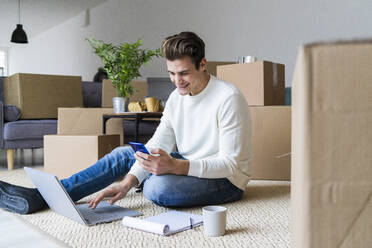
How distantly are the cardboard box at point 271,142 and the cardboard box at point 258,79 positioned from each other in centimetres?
8

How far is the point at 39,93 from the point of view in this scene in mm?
3264

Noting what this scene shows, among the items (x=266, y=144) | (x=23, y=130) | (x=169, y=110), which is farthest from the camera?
(x=23, y=130)

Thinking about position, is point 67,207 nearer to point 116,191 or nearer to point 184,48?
point 116,191

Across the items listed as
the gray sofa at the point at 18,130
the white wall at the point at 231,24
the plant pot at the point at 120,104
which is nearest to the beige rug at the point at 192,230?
the plant pot at the point at 120,104

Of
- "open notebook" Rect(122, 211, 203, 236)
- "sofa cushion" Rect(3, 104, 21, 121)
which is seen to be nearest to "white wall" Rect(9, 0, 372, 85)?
"open notebook" Rect(122, 211, 203, 236)

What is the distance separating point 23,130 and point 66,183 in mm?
1544

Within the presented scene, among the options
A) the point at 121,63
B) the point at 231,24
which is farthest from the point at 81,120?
the point at 231,24

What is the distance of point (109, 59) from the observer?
2.59 meters

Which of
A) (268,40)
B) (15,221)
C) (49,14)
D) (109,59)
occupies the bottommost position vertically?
(15,221)

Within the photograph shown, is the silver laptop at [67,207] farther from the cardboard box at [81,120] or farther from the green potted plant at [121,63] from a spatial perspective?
the cardboard box at [81,120]

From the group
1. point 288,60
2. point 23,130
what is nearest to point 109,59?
point 23,130

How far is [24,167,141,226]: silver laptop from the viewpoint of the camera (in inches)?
52.7

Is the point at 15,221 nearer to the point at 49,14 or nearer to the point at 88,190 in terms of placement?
the point at 88,190

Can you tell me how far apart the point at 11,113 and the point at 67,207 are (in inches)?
72.6
